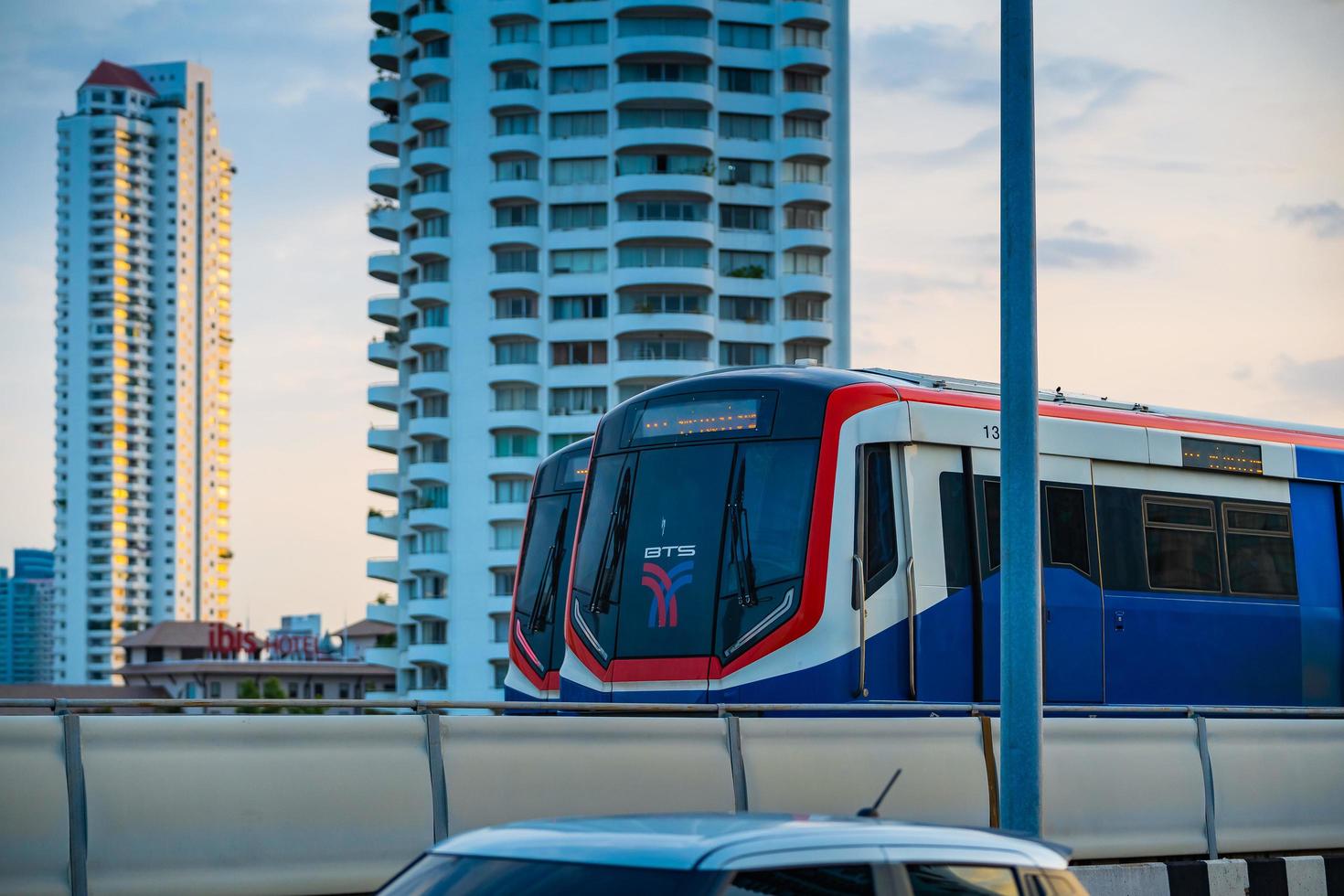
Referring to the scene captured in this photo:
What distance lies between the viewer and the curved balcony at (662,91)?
95062 millimetres

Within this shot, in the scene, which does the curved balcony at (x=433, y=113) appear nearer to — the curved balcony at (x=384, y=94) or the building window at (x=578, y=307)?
the curved balcony at (x=384, y=94)

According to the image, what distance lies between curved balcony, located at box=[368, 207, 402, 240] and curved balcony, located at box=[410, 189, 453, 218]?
378cm

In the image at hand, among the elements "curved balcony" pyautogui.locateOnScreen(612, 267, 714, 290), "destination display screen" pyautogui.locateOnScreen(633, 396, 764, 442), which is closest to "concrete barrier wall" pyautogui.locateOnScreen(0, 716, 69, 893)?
"destination display screen" pyautogui.locateOnScreen(633, 396, 764, 442)

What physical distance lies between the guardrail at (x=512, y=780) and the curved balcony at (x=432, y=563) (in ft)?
277

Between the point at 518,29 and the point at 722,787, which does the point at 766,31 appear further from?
the point at 722,787

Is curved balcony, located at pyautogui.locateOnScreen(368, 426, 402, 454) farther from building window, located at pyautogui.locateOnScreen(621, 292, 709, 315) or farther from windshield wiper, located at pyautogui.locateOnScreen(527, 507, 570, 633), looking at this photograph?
windshield wiper, located at pyautogui.locateOnScreen(527, 507, 570, 633)

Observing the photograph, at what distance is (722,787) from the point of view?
10.6 meters

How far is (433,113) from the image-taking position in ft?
326

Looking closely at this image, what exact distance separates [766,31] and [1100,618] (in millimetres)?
85383

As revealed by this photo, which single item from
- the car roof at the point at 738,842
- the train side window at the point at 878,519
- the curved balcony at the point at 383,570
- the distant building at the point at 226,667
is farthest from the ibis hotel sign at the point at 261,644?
the car roof at the point at 738,842

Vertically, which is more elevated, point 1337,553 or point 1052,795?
point 1337,553

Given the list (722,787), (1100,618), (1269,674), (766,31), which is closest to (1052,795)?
(722,787)

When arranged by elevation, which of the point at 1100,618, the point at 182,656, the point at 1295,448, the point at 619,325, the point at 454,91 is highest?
the point at 454,91

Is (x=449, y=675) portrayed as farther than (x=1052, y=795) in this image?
Yes
